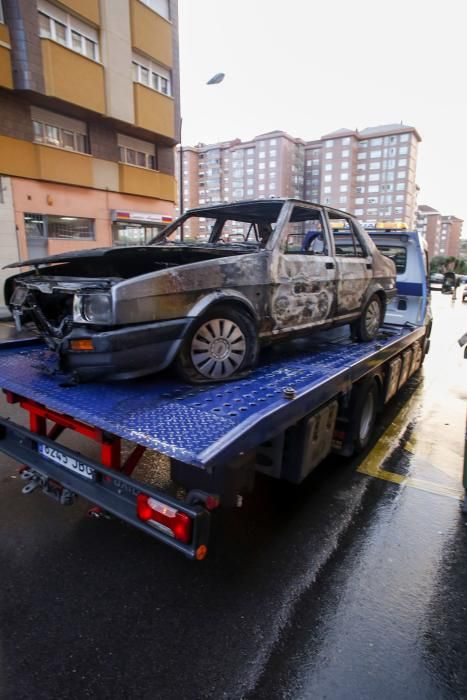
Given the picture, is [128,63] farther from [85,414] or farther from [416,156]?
[416,156]

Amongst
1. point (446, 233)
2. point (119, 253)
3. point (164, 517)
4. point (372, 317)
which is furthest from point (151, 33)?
point (446, 233)

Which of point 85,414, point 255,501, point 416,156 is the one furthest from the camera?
point 416,156

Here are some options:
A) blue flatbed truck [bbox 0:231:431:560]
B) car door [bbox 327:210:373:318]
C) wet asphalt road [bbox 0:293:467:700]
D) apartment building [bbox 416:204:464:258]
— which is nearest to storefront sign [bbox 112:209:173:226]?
car door [bbox 327:210:373:318]

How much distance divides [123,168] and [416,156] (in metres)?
96.5

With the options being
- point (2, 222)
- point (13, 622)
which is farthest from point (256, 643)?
point (2, 222)

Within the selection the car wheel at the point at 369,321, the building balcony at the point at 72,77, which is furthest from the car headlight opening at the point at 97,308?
the building balcony at the point at 72,77

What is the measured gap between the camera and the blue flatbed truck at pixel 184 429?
2.17 meters

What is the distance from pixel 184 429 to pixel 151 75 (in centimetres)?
1884

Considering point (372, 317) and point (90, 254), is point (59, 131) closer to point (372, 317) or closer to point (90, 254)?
point (372, 317)

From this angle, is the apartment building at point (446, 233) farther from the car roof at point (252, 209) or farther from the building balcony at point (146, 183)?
the car roof at point (252, 209)

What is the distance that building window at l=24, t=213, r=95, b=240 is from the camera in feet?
46.7

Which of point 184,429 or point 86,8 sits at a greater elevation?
point 86,8

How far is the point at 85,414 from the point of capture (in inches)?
100

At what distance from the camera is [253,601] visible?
2.55 m
